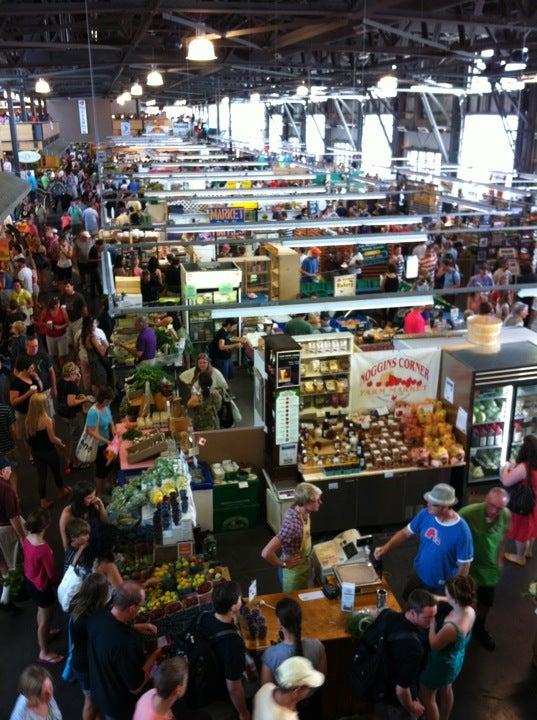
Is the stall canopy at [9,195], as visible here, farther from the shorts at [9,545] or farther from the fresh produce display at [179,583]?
the fresh produce display at [179,583]

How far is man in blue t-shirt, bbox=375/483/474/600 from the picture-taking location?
527cm

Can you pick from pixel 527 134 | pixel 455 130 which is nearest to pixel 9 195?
pixel 527 134

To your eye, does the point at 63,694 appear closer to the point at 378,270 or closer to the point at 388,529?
A: the point at 388,529

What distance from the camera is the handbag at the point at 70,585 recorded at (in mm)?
4949

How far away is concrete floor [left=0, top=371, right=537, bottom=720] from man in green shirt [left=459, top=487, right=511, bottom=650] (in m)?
0.26

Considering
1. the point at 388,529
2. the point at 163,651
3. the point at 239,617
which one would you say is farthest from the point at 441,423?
the point at 163,651

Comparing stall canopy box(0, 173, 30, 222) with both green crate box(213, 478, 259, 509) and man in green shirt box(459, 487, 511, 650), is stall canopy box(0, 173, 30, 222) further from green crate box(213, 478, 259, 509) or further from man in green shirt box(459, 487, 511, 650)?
man in green shirt box(459, 487, 511, 650)

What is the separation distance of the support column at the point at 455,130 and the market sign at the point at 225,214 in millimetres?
12371

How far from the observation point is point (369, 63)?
19.8m

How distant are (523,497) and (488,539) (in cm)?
104

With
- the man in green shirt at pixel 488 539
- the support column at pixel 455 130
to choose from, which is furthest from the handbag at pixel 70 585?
the support column at pixel 455 130

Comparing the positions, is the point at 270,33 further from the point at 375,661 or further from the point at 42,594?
the point at 375,661

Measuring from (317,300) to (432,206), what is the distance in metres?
12.8

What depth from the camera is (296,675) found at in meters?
3.58
